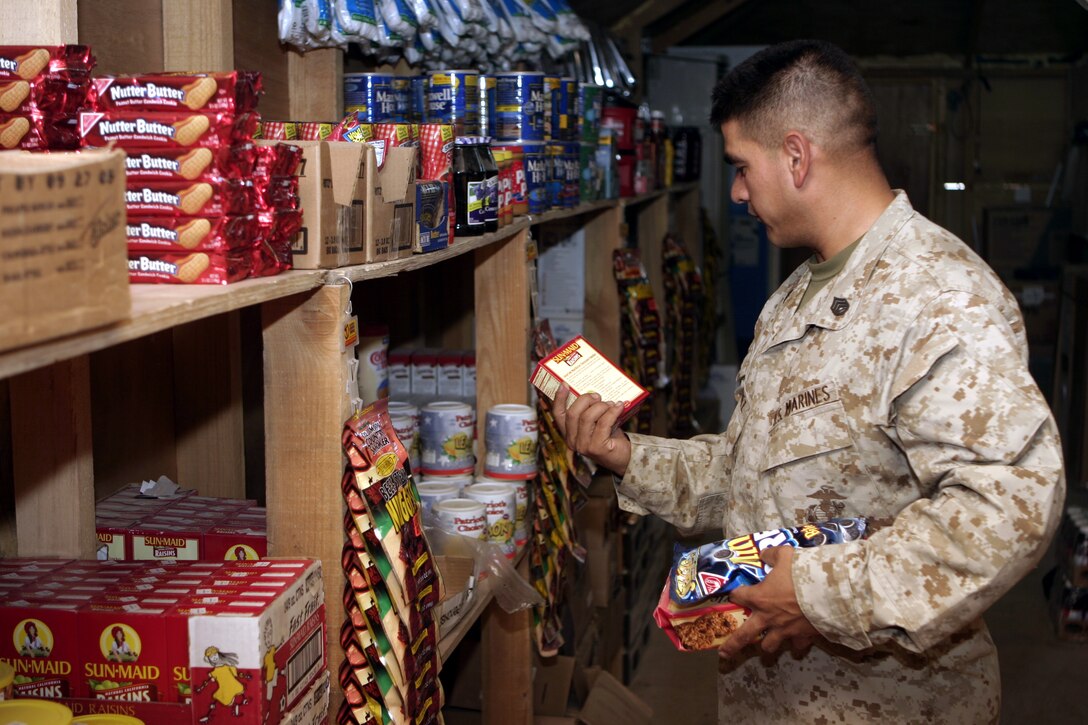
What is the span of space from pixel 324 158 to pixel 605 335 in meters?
2.99

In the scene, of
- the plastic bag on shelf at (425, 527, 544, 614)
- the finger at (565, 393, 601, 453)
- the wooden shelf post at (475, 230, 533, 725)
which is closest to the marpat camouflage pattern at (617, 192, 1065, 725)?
the finger at (565, 393, 601, 453)

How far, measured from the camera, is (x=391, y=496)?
175 cm

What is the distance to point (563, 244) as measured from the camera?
456cm

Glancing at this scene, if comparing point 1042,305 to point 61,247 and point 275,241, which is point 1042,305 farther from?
point 61,247

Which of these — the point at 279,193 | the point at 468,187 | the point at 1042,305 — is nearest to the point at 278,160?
the point at 279,193

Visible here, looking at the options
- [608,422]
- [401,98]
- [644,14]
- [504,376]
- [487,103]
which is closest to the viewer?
[608,422]

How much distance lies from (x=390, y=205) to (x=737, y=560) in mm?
770

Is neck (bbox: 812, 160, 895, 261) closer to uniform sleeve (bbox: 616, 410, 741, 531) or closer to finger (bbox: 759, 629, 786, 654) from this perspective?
uniform sleeve (bbox: 616, 410, 741, 531)

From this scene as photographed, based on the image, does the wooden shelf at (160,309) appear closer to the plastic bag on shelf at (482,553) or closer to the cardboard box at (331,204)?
the cardboard box at (331,204)

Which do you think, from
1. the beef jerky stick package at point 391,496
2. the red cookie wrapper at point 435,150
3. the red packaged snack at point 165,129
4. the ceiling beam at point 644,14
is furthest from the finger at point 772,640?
the ceiling beam at point 644,14

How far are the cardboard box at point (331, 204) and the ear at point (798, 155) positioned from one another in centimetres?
76

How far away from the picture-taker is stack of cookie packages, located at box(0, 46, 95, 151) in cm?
137

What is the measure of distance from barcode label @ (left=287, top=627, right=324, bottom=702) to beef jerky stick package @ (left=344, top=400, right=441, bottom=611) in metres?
0.17

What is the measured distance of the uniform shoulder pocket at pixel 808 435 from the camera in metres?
1.93
